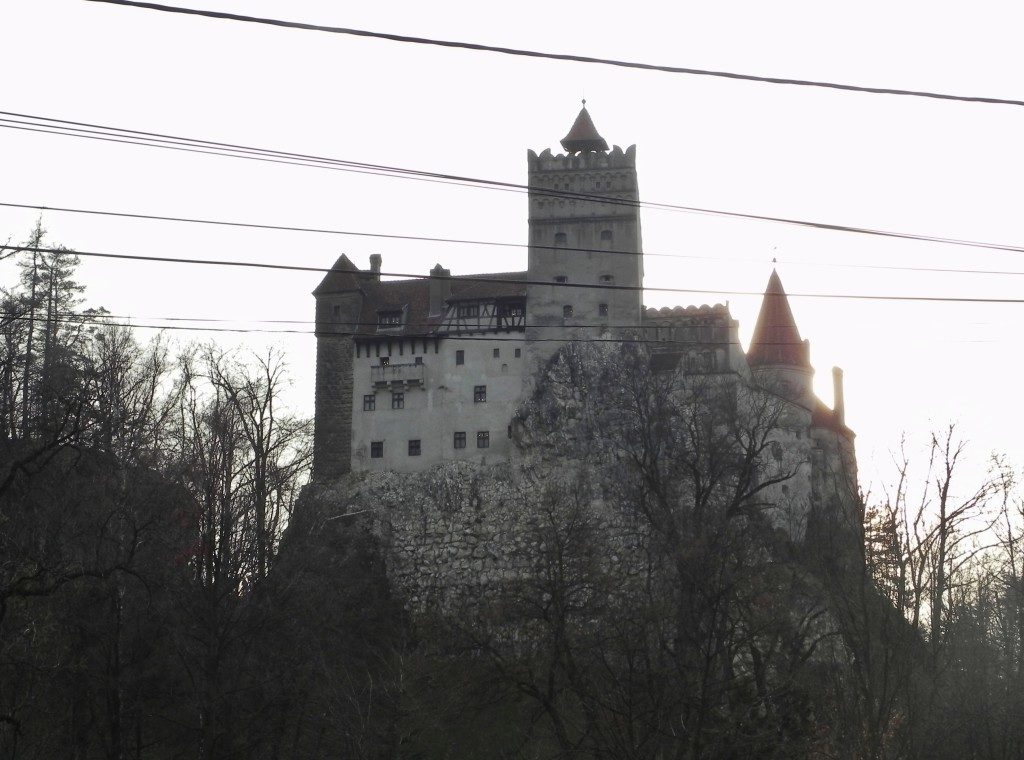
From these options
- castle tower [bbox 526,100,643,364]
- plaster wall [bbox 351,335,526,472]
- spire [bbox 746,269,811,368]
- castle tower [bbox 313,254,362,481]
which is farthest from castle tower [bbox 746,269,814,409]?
castle tower [bbox 313,254,362,481]

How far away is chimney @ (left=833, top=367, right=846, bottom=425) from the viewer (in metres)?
66.6

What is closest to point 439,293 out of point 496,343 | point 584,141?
point 496,343

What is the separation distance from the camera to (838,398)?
2685 inches

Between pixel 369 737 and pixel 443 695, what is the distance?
26.6ft

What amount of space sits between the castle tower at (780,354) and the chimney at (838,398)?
258 cm

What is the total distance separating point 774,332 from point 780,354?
156 inches

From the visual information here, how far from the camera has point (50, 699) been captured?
117 ft

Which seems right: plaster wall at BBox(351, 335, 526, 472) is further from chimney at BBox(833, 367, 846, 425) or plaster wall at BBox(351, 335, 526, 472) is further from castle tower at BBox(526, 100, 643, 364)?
chimney at BBox(833, 367, 846, 425)

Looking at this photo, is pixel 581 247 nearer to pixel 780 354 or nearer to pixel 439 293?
pixel 439 293

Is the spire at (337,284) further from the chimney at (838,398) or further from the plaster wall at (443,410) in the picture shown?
the chimney at (838,398)

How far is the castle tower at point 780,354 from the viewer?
208ft

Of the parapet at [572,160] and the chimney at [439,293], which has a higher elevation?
the parapet at [572,160]

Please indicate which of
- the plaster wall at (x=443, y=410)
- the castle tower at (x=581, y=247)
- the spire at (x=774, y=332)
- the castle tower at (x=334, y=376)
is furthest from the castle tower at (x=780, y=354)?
the castle tower at (x=334, y=376)

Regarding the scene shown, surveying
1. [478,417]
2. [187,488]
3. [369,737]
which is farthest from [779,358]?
[369,737]
